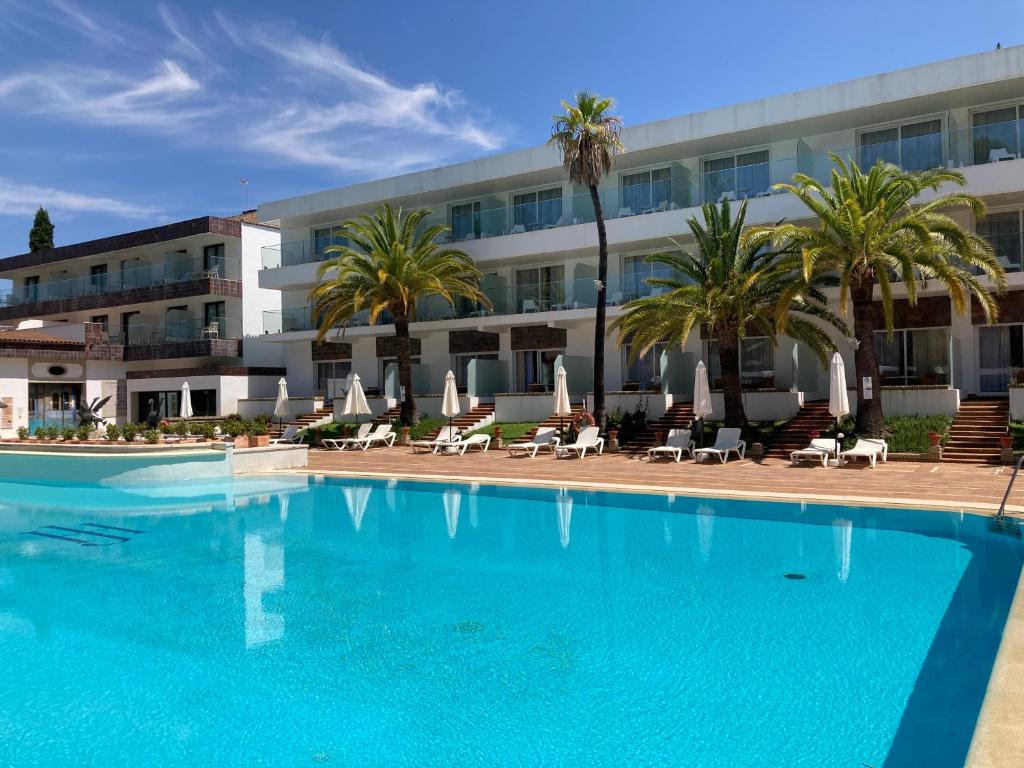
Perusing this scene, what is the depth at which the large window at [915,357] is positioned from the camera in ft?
76.0

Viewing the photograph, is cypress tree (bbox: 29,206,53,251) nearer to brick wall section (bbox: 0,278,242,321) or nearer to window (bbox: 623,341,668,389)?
brick wall section (bbox: 0,278,242,321)

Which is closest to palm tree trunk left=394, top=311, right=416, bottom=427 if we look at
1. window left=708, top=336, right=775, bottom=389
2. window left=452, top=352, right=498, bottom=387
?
window left=452, top=352, right=498, bottom=387

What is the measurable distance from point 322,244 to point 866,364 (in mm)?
24331

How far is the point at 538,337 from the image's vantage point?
30.5 m

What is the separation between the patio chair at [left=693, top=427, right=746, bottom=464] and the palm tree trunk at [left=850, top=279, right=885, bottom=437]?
10.0 feet

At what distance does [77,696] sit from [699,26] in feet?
58.9

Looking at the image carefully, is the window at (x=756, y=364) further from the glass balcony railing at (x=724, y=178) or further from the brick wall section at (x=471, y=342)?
the brick wall section at (x=471, y=342)

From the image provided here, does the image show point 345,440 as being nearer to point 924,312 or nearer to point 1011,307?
point 924,312

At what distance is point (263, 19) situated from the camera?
19.2 meters

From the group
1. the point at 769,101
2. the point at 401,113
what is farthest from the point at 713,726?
the point at 769,101

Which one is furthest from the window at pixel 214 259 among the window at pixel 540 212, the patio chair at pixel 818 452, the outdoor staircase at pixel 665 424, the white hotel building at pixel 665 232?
the patio chair at pixel 818 452

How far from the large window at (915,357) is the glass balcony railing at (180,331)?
30002 millimetres

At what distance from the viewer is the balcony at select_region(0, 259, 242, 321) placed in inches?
1519

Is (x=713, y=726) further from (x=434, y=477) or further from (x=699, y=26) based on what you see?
(x=699, y=26)
